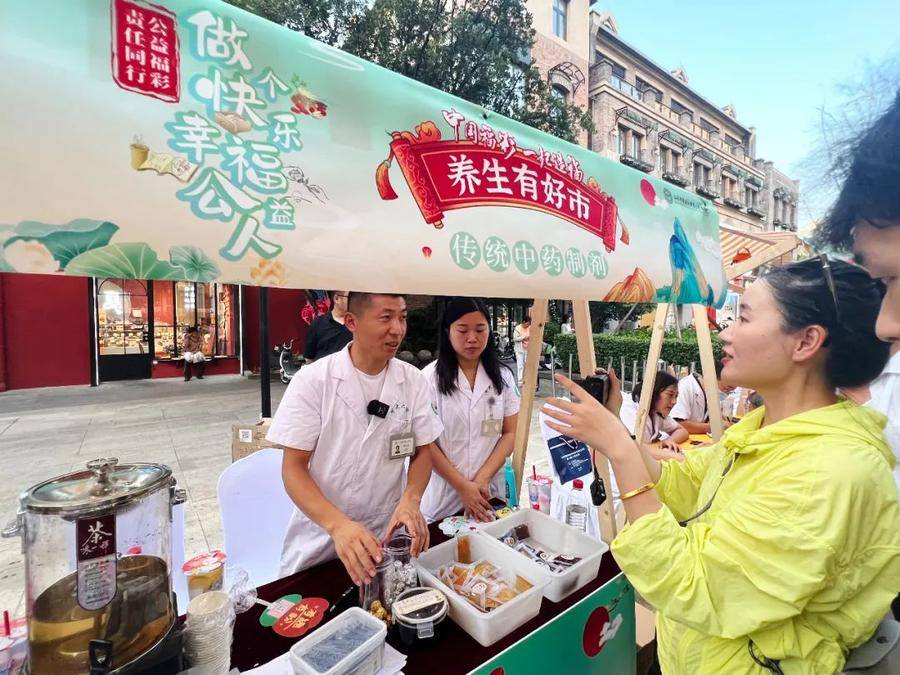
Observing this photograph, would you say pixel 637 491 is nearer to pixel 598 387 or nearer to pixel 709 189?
pixel 598 387

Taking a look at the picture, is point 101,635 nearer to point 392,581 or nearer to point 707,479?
point 392,581

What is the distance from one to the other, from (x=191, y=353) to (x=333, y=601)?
11064mm

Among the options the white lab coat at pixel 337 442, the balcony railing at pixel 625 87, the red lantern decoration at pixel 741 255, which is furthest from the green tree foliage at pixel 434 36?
the balcony railing at pixel 625 87

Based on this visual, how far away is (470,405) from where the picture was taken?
7.90 ft

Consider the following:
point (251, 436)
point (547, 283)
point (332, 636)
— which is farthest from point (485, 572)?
point (251, 436)

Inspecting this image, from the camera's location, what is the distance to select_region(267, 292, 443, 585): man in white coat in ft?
5.38

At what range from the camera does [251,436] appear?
289cm

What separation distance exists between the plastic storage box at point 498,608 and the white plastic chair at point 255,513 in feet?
3.66

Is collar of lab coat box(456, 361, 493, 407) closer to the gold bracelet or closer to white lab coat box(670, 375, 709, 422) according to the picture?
the gold bracelet

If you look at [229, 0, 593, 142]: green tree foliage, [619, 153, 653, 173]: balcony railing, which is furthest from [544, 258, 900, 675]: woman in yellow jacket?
[619, 153, 653, 173]: balcony railing

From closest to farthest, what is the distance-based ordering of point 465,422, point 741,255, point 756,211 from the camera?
1. point 465,422
2. point 741,255
3. point 756,211

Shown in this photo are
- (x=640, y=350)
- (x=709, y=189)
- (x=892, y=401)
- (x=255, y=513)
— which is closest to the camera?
(x=892, y=401)

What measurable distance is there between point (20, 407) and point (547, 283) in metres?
9.90

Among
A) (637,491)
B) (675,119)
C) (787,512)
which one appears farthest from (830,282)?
(675,119)
